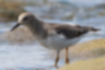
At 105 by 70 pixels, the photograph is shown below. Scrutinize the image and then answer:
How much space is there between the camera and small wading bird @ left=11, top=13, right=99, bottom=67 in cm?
454

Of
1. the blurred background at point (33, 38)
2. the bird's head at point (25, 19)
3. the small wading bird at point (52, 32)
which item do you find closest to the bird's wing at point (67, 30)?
the small wading bird at point (52, 32)

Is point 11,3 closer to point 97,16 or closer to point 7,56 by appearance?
point 97,16

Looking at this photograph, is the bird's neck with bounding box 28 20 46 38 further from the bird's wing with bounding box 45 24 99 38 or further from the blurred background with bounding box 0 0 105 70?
the blurred background with bounding box 0 0 105 70

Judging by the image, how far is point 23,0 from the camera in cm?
1027

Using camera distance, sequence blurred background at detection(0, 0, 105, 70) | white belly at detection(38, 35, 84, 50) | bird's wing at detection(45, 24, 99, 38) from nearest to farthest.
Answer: white belly at detection(38, 35, 84, 50) < bird's wing at detection(45, 24, 99, 38) < blurred background at detection(0, 0, 105, 70)

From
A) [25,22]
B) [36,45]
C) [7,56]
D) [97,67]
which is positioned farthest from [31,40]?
[97,67]

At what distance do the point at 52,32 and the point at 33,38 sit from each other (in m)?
2.44

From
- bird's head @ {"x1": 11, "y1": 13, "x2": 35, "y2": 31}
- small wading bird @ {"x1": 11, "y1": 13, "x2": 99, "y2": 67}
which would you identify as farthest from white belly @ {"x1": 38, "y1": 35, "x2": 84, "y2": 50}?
bird's head @ {"x1": 11, "y1": 13, "x2": 35, "y2": 31}

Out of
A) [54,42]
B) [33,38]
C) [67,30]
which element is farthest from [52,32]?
[33,38]

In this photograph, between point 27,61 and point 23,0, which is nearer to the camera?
point 27,61

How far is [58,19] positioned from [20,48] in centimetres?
299

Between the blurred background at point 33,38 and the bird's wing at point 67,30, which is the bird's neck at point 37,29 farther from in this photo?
the blurred background at point 33,38

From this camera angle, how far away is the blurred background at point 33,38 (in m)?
5.30

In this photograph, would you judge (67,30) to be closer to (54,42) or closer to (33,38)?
(54,42)
